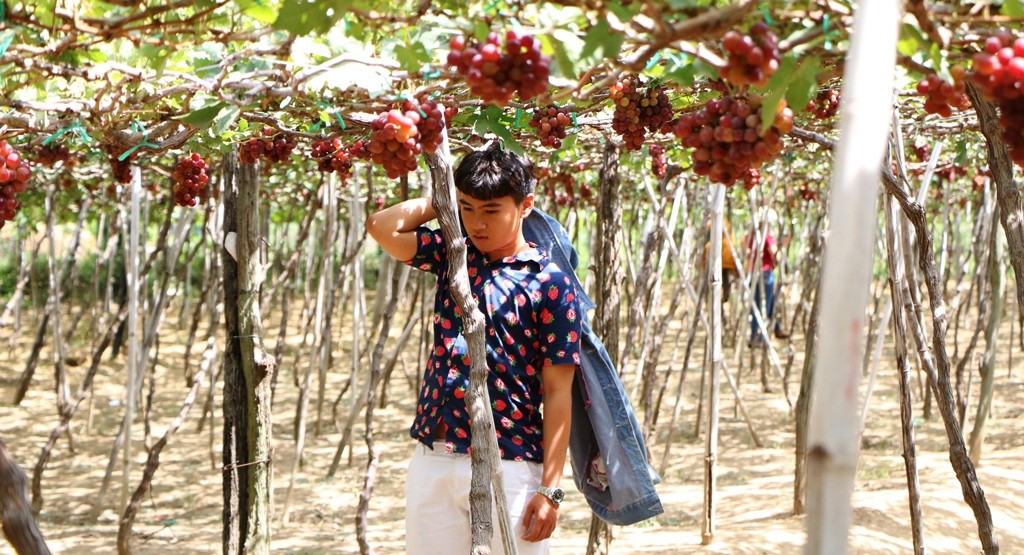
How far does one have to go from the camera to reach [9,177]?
4.84ft

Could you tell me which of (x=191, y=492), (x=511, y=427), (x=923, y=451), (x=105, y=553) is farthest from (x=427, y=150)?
(x=923, y=451)

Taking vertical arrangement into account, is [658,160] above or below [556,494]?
above

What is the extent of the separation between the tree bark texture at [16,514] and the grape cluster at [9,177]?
22.3 inches

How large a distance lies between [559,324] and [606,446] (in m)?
0.25

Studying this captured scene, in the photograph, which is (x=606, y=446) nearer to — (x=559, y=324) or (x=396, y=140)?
(x=559, y=324)

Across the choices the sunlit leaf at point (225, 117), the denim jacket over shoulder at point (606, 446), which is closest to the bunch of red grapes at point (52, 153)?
the sunlit leaf at point (225, 117)

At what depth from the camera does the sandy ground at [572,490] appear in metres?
3.50

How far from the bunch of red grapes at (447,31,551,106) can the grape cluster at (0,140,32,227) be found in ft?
2.82

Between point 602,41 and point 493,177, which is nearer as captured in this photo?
point 602,41

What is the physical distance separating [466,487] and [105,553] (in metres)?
2.64

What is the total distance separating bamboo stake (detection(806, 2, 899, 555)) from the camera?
74 cm

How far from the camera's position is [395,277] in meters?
3.57

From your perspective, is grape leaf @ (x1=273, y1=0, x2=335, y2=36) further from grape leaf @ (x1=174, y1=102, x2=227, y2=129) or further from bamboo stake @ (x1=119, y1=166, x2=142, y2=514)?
bamboo stake @ (x1=119, y1=166, x2=142, y2=514)

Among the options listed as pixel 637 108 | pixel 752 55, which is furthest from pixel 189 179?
pixel 752 55
